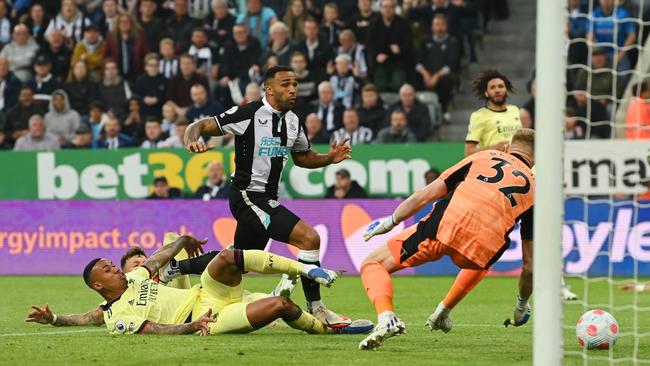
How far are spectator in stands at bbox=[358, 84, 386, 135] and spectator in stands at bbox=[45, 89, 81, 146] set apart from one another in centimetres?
507

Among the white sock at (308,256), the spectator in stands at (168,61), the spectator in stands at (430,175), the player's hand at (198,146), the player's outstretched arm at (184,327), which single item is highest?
the spectator in stands at (168,61)

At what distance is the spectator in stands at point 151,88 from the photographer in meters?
21.3

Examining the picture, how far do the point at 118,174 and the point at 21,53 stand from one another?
15.7 ft

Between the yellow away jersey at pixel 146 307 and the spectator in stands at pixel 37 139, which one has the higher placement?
the spectator in stands at pixel 37 139

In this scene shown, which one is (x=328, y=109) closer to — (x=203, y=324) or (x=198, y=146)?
(x=198, y=146)

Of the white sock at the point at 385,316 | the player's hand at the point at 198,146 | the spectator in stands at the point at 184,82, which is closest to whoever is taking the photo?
the white sock at the point at 385,316

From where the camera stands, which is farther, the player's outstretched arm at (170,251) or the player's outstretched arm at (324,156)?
the player's outstretched arm at (170,251)

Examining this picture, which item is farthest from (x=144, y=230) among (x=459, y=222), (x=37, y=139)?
(x=459, y=222)

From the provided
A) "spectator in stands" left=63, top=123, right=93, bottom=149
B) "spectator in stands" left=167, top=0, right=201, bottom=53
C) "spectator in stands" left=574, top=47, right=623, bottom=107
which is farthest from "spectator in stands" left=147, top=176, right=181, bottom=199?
"spectator in stands" left=574, top=47, right=623, bottom=107

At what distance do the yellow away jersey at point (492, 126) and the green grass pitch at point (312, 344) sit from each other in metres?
1.79

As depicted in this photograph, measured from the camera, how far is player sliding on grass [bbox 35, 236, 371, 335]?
9.41 metres

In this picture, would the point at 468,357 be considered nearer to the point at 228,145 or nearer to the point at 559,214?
the point at 559,214

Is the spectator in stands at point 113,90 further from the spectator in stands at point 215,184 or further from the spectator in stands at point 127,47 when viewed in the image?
the spectator in stands at point 215,184

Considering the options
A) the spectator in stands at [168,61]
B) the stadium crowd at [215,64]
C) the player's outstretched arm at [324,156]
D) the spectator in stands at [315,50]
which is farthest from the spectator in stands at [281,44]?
the player's outstretched arm at [324,156]
